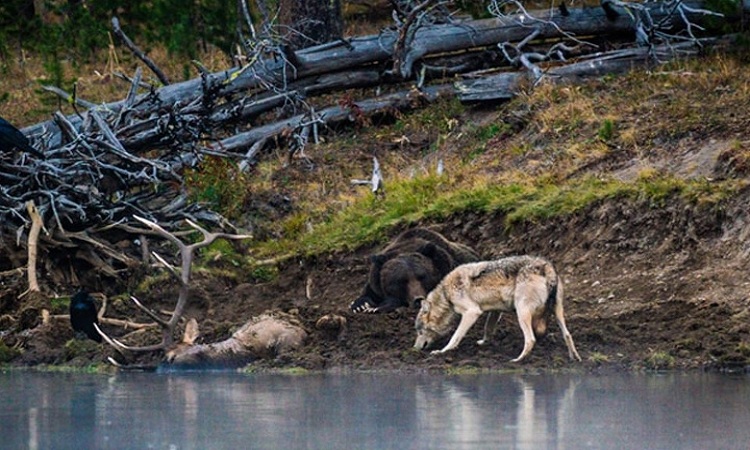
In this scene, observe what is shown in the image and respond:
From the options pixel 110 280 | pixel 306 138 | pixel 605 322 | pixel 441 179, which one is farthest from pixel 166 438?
pixel 306 138

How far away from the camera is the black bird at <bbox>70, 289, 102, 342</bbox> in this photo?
16109mm

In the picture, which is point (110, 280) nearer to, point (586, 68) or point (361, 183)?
point (361, 183)

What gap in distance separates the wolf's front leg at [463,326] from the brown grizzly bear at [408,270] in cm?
136

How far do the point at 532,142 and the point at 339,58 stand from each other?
12.4ft

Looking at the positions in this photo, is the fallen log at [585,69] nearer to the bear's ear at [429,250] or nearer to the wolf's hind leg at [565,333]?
the bear's ear at [429,250]

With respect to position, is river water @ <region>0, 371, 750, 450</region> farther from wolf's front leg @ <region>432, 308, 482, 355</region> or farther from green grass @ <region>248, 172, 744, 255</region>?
green grass @ <region>248, 172, 744, 255</region>

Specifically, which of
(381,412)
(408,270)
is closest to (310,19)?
(408,270)

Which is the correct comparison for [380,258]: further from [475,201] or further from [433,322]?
[475,201]

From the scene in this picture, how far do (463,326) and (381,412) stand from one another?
2.95m

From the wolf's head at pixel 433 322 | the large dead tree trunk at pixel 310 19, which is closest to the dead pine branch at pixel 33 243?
the wolf's head at pixel 433 322

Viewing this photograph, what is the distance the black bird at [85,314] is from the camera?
16.1 metres

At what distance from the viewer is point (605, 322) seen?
15.0m

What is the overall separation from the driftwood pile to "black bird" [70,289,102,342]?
1951 mm

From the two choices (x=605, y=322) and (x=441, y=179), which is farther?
(x=441, y=179)
